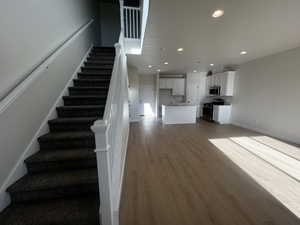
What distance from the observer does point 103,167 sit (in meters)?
1.05

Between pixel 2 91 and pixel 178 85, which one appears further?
pixel 178 85

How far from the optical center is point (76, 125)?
201 centimetres

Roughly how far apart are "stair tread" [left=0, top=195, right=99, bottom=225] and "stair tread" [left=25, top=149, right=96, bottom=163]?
0.42 metres

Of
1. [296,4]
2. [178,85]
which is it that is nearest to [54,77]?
[296,4]

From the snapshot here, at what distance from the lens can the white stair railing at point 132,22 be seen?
407 cm

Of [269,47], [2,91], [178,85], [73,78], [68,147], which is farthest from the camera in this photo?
[178,85]

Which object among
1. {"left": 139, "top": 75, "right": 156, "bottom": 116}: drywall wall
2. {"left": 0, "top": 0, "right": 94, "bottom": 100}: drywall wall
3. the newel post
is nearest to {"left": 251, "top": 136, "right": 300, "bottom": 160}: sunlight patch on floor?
the newel post

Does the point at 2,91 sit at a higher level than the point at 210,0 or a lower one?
lower

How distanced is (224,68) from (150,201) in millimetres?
6668

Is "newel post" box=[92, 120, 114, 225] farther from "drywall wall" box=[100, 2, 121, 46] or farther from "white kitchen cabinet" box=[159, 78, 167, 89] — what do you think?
"white kitchen cabinet" box=[159, 78, 167, 89]

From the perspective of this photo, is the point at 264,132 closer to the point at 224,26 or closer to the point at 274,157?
the point at 274,157

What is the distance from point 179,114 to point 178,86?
2.39 metres

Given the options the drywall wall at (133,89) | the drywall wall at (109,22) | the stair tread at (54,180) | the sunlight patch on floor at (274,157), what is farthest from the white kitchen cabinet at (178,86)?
the stair tread at (54,180)

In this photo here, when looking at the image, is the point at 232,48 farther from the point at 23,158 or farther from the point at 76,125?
the point at 23,158
